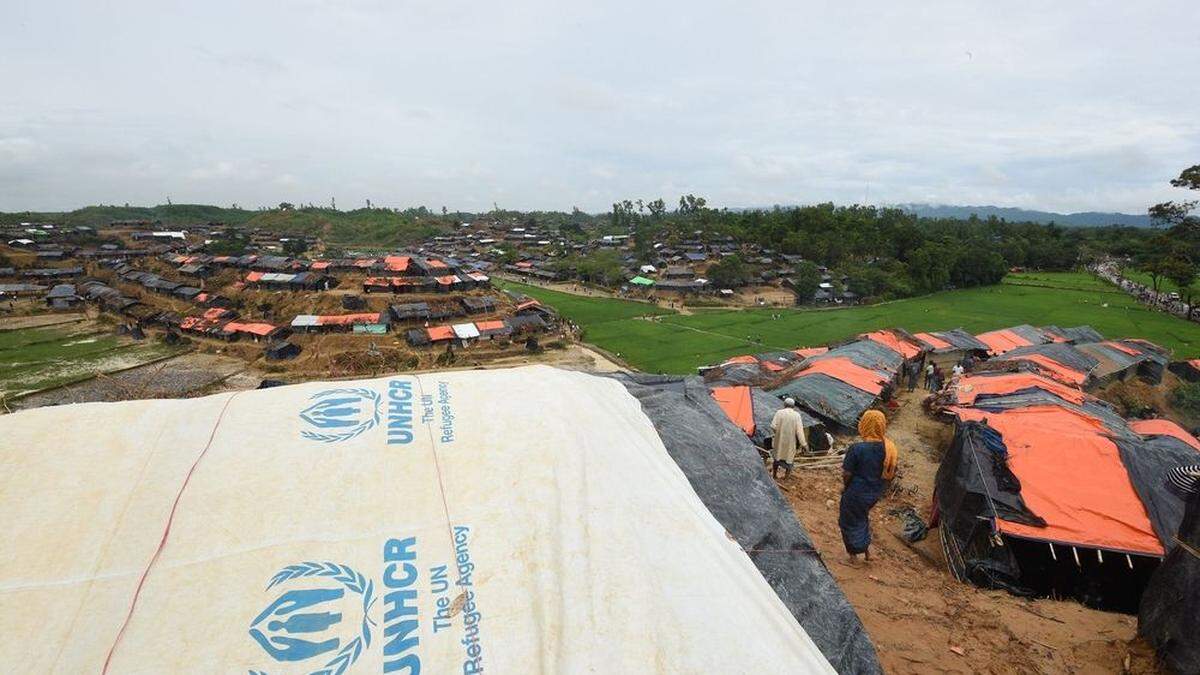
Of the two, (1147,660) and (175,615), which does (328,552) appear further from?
(1147,660)

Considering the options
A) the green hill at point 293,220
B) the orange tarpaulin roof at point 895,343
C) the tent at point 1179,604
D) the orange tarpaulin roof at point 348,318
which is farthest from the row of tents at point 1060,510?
the green hill at point 293,220

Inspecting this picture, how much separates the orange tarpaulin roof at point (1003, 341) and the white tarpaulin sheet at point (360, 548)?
29434 mm

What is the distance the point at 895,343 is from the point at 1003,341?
8954mm

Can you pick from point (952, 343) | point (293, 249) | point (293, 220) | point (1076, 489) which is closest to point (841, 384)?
point (1076, 489)

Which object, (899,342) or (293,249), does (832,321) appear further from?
(293,249)

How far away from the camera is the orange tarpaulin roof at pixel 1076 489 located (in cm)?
655

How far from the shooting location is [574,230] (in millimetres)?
99000

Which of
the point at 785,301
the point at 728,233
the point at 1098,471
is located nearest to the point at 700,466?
the point at 1098,471

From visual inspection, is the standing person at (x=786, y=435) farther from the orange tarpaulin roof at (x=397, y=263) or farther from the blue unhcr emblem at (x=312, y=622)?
the orange tarpaulin roof at (x=397, y=263)

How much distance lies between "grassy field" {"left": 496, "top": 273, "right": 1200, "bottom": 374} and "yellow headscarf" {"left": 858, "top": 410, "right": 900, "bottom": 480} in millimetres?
23725

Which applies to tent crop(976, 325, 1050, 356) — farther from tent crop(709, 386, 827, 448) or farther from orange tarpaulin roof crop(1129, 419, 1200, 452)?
tent crop(709, 386, 827, 448)

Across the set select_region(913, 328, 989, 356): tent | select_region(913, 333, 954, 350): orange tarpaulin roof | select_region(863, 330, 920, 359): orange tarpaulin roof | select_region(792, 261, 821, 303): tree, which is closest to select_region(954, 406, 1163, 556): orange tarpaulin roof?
select_region(863, 330, 920, 359): orange tarpaulin roof

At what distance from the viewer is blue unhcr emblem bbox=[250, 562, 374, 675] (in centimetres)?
235

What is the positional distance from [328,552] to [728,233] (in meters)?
76.0
